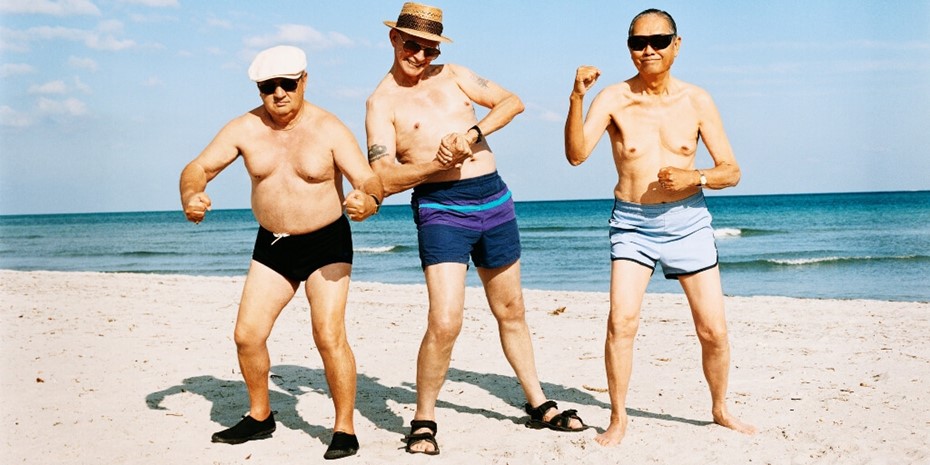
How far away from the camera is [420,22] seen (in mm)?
5613

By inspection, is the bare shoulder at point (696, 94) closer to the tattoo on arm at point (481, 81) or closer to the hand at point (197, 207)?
the tattoo on arm at point (481, 81)

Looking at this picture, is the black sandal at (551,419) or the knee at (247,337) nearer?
the knee at (247,337)

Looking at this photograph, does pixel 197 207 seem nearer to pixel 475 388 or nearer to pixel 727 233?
pixel 475 388

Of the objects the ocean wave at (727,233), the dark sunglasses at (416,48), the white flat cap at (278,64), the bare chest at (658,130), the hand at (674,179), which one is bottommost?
the ocean wave at (727,233)

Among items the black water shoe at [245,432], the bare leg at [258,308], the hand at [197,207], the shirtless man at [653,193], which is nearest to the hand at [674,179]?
the shirtless man at [653,193]

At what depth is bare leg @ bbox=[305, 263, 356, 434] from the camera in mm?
5543

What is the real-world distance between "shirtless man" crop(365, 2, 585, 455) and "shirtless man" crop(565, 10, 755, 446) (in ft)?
2.22

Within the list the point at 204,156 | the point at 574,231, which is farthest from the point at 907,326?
the point at 574,231

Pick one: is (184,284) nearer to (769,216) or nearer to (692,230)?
(692,230)

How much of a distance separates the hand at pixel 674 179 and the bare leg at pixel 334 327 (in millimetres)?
1905

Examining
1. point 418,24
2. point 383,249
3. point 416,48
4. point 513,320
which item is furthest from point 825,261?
point 418,24

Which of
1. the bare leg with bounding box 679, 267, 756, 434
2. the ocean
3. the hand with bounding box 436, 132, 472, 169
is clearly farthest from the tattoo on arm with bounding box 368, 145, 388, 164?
the ocean

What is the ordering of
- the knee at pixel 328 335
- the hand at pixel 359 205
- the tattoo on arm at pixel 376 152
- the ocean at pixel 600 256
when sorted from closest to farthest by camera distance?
the hand at pixel 359 205 < the knee at pixel 328 335 < the tattoo on arm at pixel 376 152 < the ocean at pixel 600 256

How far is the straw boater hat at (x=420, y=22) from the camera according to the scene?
18.4ft
